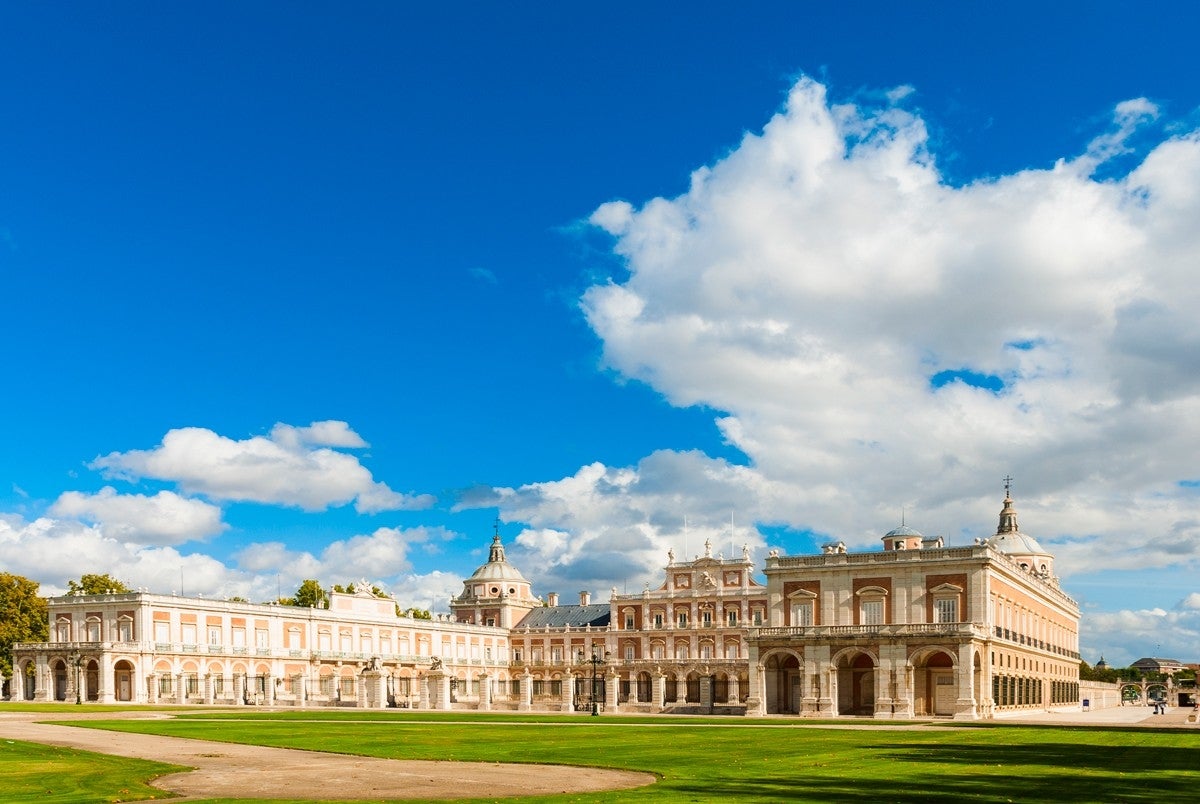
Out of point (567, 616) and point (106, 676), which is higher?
point (567, 616)

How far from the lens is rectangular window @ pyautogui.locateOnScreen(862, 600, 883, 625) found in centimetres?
6825

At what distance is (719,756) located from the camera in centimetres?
2833

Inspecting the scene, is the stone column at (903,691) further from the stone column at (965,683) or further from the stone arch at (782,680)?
the stone arch at (782,680)

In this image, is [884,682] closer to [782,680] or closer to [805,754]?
[782,680]

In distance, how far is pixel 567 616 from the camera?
120 m

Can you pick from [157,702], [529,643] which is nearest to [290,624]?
[157,702]

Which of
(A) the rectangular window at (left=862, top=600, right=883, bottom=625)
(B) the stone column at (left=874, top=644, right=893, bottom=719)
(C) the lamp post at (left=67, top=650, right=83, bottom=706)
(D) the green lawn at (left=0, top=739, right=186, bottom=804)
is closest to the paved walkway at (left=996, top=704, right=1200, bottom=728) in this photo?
(B) the stone column at (left=874, top=644, right=893, bottom=719)

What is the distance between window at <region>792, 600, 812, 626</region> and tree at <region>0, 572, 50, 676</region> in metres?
58.9

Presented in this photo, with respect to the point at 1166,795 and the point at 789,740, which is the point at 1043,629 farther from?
the point at 1166,795

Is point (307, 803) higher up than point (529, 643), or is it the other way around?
point (307, 803)

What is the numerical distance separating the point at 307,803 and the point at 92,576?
92064mm

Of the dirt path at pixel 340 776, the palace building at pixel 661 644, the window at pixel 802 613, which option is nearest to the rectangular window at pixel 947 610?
the palace building at pixel 661 644

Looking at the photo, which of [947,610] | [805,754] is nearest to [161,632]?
[947,610]

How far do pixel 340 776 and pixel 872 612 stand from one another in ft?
162
